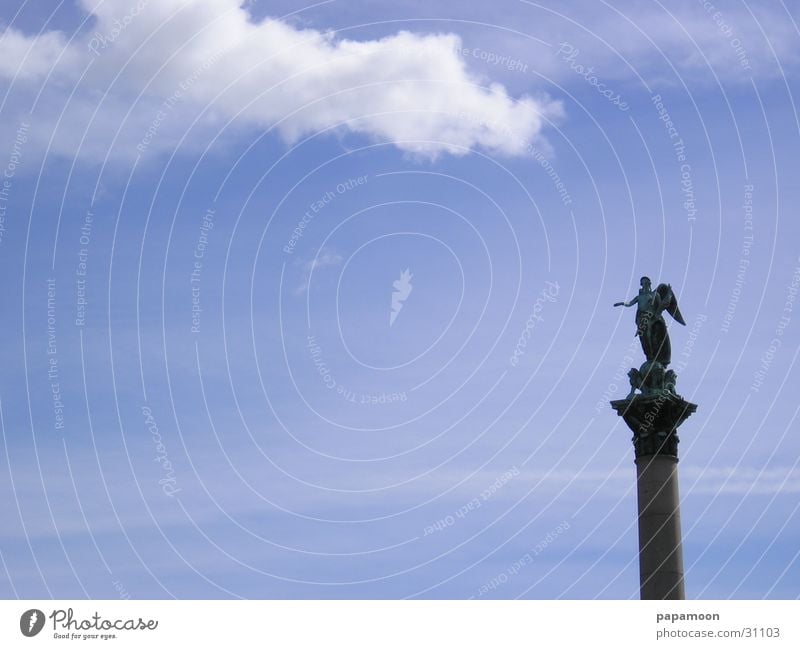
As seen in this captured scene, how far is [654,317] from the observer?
1869 inches

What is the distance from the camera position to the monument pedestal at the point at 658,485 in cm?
4341

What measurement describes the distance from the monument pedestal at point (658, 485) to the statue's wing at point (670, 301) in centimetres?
368
